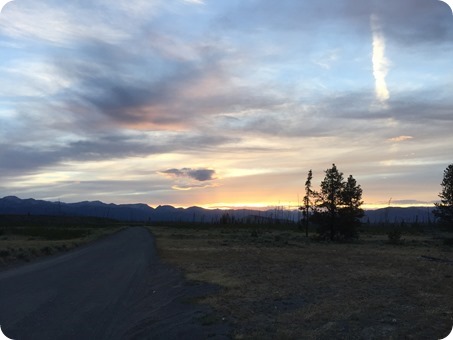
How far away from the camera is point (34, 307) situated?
12.5m

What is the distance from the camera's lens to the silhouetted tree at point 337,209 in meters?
45.4

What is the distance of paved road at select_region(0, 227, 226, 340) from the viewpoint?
9.78 m

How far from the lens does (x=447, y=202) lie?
40781mm

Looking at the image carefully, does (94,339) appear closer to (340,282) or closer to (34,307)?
(34,307)

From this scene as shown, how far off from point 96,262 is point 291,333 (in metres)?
19.2

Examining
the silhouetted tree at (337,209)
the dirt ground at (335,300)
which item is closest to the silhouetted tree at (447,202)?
the silhouetted tree at (337,209)

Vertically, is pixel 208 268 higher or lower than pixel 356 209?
lower

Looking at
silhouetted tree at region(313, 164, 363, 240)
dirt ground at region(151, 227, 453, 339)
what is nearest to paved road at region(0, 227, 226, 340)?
dirt ground at region(151, 227, 453, 339)

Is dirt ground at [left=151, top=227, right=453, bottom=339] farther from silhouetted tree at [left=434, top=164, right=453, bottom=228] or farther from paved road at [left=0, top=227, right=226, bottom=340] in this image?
silhouetted tree at [left=434, top=164, right=453, bottom=228]

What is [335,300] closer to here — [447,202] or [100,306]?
[100,306]

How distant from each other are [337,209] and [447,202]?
1053 centimetres

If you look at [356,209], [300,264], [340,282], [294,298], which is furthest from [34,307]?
[356,209]

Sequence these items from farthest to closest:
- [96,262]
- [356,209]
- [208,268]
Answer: [356,209]
[96,262]
[208,268]

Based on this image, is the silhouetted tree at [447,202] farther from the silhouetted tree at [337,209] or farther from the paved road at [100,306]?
the paved road at [100,306]
